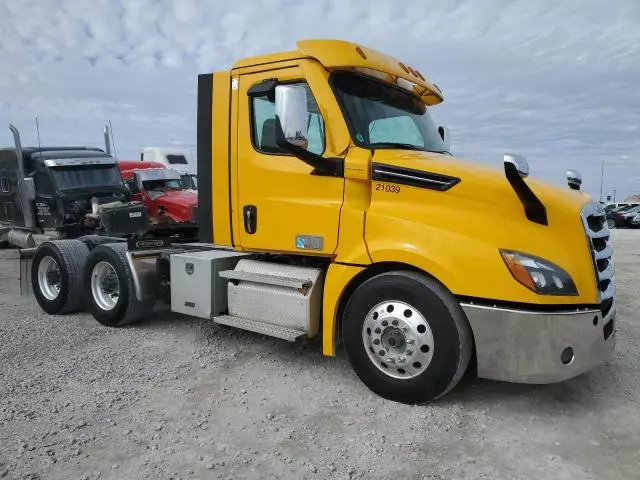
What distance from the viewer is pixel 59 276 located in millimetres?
6625

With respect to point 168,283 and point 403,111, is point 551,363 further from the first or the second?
point 168,283

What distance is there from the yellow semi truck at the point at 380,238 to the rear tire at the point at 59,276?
1.75 meters

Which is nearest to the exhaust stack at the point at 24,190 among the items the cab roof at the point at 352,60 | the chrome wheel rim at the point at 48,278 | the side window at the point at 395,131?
the chrome wheel rim at the point at 48,278

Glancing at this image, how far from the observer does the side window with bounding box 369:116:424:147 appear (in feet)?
14.2

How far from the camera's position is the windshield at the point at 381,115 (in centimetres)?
426

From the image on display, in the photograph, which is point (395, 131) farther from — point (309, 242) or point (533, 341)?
point (533, 341)

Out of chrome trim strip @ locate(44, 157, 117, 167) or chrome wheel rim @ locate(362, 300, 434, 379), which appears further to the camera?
chrome trim strip @ locate(44, 157, 117, 167)

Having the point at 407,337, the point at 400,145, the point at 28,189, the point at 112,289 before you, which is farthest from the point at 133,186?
the point at 407,337

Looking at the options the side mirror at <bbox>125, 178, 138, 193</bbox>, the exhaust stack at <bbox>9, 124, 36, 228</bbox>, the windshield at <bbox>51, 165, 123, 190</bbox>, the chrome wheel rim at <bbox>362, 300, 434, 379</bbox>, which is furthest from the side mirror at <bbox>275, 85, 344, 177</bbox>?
the side mirror at <bbox>125, 178, 138, 193</bbox>

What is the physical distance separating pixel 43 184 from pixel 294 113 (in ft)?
29.7

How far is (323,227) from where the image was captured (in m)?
4.29

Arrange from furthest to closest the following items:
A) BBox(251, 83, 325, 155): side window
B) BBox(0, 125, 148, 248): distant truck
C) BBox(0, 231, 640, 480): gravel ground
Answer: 1. BBox(0, 125, 148, 248): distant truck
2. BBox(251, 83, 325, 155): side window
3. BBox(0, 231, 640, 480): gravel ground

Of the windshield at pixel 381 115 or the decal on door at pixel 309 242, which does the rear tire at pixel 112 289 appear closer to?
the decal on door at pixel 309 242

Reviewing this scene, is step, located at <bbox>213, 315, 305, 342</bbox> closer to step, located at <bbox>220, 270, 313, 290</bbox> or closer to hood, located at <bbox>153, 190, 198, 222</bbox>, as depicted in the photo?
step, located at <bbox>220, 270, 313, 290</bbox>
